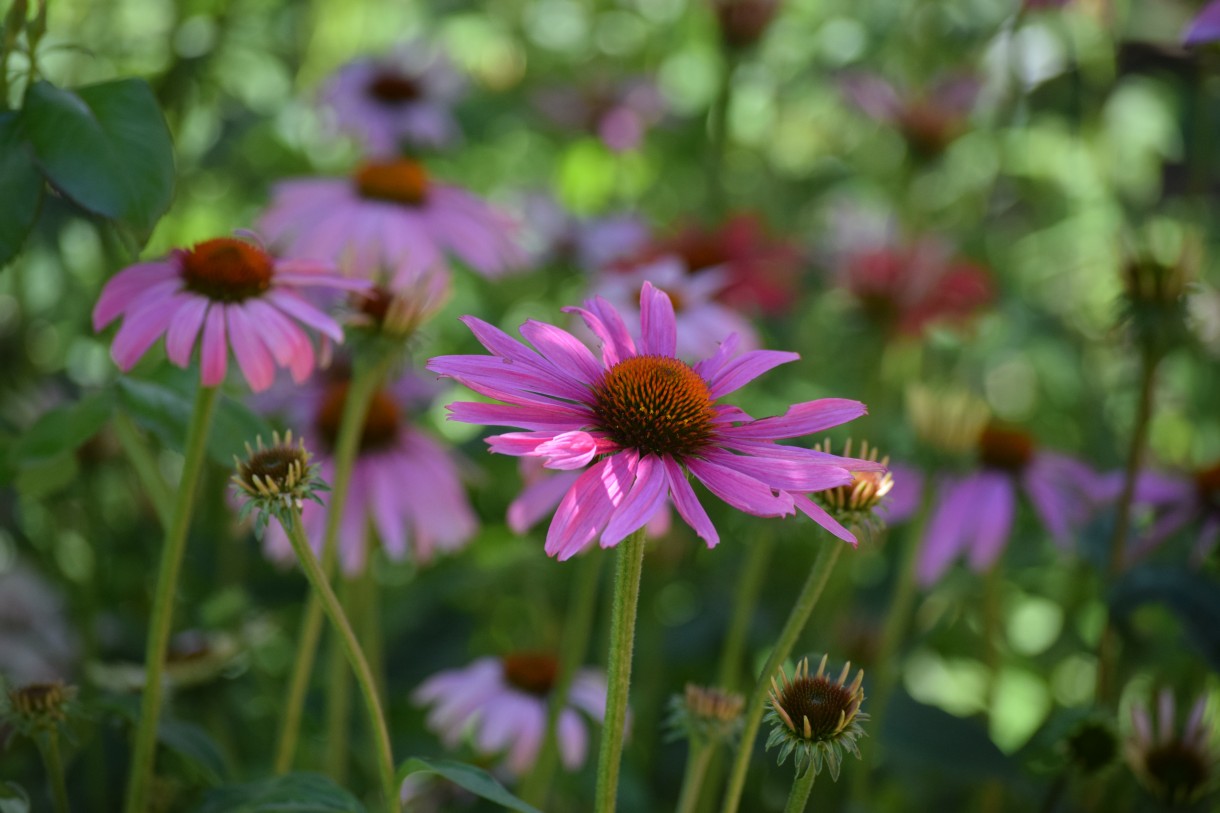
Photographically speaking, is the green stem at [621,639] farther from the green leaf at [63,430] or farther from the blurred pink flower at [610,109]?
the blurred pink flower at [610,109]

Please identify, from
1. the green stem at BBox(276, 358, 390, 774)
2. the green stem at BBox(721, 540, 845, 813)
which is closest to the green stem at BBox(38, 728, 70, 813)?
the green stem at BBox(276, 358, 390, 774)

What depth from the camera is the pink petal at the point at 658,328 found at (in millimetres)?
613

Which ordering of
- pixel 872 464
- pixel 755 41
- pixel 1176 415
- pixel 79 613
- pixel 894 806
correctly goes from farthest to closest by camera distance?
pixel 1176 415, pixel 755 41, pixel 894 806, pixel 79 613, pixel 872 464

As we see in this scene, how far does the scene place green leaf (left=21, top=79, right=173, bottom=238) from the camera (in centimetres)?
60

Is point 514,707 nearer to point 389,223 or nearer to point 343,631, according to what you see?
point 343,631

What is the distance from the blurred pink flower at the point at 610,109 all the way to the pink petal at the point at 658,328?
3.68ft

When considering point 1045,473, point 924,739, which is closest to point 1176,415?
point 1045,473

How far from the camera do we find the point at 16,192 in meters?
0.60

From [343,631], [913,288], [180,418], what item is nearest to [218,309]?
[180,418]

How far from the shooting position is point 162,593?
63cm

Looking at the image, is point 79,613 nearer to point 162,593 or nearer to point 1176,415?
point 162,593

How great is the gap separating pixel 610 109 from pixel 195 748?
1.21m

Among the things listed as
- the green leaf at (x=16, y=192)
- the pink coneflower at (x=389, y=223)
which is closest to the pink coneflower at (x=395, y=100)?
the pink coneflower at (x=389, y=223)

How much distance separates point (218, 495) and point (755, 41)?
863 mm
